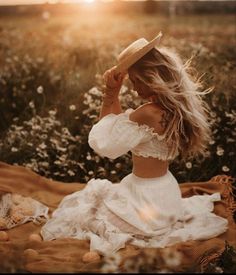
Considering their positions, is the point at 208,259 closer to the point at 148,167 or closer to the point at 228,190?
the point at 148,167

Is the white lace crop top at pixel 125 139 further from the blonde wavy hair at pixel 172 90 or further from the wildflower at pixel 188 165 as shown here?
the wildflower at pixel 188 165

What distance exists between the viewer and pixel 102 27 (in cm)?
1019

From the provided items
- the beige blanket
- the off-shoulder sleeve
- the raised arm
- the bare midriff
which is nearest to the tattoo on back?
the off-shoulder sleeve

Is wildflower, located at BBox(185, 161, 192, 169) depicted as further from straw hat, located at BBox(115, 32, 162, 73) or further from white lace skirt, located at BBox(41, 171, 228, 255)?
straw hat, located at BBox(115, 32, 162, 73)

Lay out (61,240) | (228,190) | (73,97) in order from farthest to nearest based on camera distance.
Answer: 1. (73,97)
2. (228,190)
3. (61,240)

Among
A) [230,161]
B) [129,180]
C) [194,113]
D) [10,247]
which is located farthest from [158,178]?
[230,161]

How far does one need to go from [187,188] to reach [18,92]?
104 inches

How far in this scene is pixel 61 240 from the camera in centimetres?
339

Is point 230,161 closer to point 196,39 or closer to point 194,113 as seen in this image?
point 194,113

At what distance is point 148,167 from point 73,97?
2.39 m

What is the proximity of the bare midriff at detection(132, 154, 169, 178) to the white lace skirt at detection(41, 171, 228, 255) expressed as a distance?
0.03 m

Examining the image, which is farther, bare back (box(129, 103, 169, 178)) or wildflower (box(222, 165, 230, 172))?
wildflower (box(222, 165, 230, 172))

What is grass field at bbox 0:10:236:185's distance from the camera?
4699 millimetres

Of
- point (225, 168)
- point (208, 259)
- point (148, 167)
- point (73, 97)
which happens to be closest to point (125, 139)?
point (148, 167)
